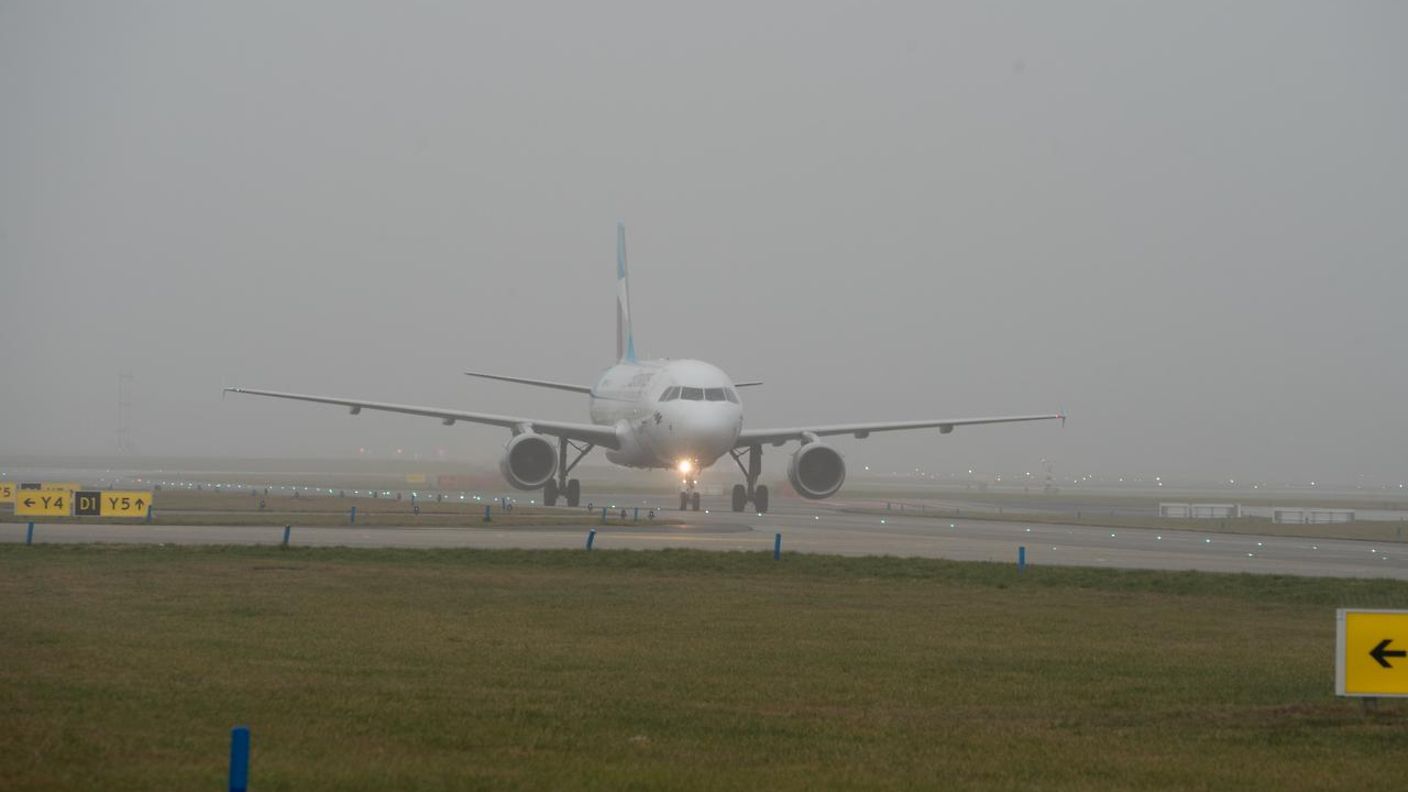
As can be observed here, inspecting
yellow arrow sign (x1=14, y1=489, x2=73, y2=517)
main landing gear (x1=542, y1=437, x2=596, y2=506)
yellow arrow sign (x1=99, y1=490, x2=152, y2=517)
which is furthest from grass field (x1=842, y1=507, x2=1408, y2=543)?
yellow arrow sign (x1=14, y1=489, x2=73, y2=517)

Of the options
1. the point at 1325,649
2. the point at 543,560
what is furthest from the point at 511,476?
the point at 1325,649

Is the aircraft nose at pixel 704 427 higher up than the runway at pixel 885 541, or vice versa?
the aircraft nose at pixel 704 427

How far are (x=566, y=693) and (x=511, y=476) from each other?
123 feet

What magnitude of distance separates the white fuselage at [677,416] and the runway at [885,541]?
11.4 feet

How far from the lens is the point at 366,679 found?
50.3 feet

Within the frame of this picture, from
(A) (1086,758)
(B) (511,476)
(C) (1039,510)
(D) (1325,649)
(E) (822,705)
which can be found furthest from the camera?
(C) (1039,510)

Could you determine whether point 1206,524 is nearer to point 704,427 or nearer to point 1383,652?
point 704,427

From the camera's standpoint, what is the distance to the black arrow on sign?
1450 cm

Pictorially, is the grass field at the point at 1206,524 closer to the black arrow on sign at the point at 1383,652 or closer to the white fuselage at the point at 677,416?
the white fuselage at the point at 677,416

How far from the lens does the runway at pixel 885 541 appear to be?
33.6 meters

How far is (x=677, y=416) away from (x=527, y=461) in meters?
4.95

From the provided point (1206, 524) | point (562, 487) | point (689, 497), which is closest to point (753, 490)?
point (689, 497)

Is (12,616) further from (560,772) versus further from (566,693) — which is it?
(560,772)

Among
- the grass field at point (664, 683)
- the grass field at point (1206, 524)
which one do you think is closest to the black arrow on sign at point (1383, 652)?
the grass field at point (664, 683)
